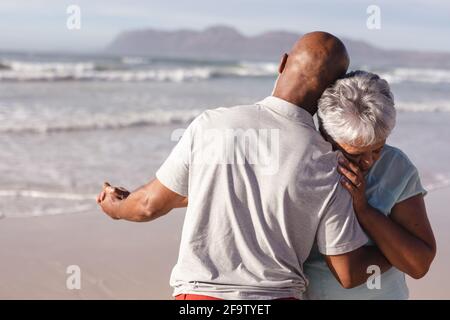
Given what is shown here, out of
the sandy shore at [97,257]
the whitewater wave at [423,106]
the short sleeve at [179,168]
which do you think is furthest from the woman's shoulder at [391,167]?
the whitewater wave at [423,106]

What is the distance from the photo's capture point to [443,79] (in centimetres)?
3253

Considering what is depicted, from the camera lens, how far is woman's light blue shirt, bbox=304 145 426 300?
248 centimetres

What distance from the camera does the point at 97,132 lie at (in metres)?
11.0

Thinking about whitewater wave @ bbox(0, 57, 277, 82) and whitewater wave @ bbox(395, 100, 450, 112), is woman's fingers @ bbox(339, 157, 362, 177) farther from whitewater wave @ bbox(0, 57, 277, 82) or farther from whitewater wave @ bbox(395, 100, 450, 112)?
whitewater wave @ bbox(0, 57, 277, 82)

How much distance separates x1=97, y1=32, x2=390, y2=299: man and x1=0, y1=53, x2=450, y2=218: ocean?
4.18 meters

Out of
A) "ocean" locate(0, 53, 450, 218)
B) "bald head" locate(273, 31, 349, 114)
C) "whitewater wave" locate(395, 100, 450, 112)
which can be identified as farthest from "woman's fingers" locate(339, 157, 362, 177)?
"whitewater wave" locate(395, 100, 450, 112)

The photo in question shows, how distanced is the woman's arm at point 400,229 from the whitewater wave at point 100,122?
8743 mm

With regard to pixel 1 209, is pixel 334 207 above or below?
above

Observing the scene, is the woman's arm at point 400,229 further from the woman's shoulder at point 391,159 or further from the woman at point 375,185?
the woman's shoulder at point 391,159

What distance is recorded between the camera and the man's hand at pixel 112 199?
8.99 feet

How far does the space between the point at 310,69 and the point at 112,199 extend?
0.94 metres

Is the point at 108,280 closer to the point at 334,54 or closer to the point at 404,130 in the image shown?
the point at 334,54
